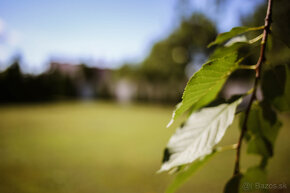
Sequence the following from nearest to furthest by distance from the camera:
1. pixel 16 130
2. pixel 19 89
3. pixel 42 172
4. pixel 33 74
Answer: pixel 42 172 < pixel 16 130 < pixel 19 89 < pixel 33 74

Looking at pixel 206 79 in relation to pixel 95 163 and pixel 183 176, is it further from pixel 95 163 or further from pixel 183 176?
pixel 95 163

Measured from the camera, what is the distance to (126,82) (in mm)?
30703

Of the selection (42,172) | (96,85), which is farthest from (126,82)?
(42,172)

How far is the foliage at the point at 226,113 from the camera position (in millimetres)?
415

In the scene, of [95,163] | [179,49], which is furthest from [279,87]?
[179,49]

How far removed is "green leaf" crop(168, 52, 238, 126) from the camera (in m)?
0.40

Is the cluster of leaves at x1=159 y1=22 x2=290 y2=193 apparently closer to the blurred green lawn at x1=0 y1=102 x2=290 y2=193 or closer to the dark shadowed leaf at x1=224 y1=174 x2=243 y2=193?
the dark shadowed leaf at x1=224 y1=174 x2=243 y2=193

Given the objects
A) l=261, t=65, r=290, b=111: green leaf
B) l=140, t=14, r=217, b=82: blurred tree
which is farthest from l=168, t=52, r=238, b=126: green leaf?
l=140, t=14, r=217, b=82: blurred tree

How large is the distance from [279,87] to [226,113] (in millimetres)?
149

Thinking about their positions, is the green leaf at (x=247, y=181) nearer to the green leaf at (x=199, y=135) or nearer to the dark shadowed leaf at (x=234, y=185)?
the dark shadowed leaf at (x=234, y=185)

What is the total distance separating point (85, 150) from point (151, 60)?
19.6 meters

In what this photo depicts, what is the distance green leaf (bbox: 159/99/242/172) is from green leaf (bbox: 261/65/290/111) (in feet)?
0.32

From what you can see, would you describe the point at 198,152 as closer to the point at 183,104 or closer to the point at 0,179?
the point at 183,104

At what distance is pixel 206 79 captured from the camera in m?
0.43
